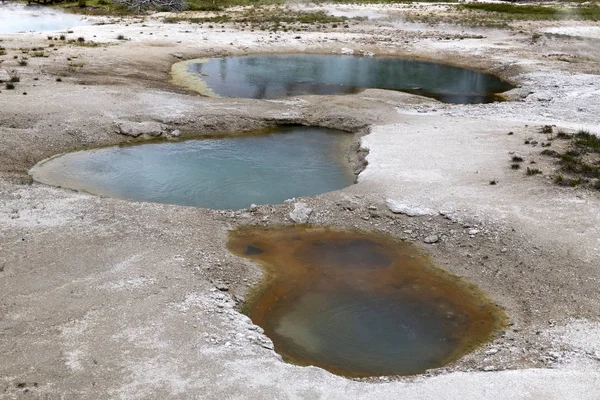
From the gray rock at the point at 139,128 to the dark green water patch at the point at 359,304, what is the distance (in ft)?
32.6

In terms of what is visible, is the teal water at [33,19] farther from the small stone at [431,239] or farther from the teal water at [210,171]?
the small stone at [431,239]

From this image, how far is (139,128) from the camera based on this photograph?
23.9 metres

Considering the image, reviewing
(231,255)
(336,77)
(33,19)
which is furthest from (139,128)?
(33,19)

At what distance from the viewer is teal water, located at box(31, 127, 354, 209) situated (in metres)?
18.7

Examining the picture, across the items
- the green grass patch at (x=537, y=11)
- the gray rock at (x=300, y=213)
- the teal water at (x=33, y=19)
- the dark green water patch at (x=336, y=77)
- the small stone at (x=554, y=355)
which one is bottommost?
the small stone at (x=554, y=355)

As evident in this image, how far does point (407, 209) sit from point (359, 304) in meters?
4.88

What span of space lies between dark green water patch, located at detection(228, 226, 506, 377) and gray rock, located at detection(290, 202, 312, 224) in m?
0.29

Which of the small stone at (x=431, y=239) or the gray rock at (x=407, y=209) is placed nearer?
the small stone at (x=431, y=239)

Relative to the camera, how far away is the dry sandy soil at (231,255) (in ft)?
32.7

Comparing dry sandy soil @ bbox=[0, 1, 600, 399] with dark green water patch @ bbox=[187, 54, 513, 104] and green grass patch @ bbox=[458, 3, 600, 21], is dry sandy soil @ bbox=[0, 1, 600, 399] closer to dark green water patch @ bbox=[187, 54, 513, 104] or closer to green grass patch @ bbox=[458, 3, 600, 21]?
dark green water patch @ bbox=[187, 54, 513, 104]

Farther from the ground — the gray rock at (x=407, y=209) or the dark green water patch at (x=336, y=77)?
the dark green water patch at (x=336, y=77)

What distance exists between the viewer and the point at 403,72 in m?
41.0

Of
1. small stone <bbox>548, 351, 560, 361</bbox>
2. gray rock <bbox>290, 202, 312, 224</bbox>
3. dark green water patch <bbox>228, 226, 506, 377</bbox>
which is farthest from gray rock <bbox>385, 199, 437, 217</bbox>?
small stone <bbox>548, 351, 560, 361</bbox>

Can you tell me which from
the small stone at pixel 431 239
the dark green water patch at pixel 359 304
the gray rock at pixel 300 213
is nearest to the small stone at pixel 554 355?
the dark green water patch at pixel 359 304
